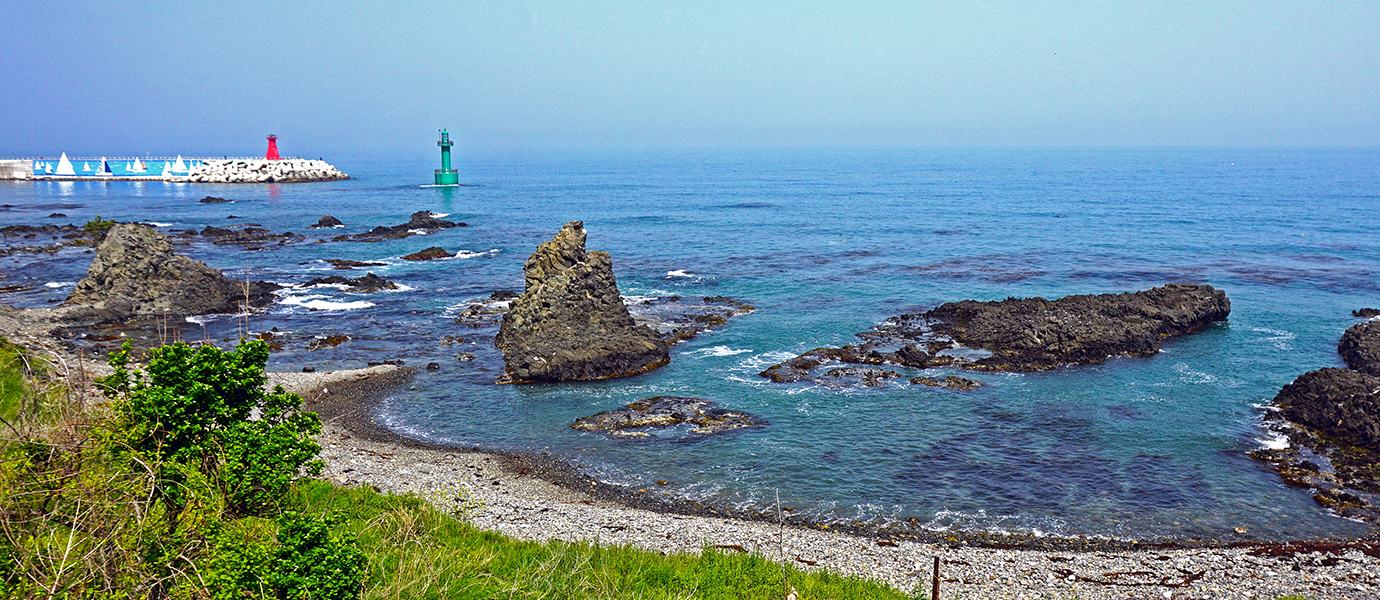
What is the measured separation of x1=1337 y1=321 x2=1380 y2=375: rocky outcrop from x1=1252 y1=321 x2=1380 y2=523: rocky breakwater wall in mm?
211

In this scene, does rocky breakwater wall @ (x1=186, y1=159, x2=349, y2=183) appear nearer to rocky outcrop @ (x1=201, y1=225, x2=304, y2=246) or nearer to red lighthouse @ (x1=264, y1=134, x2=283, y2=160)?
red lighthouse @ (x1=264, y1=134, x2=283, y2=160)

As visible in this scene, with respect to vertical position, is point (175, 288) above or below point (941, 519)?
above

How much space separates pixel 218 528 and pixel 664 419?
19.8 meters

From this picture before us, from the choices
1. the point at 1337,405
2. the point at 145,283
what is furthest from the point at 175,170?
the point at 1337,405

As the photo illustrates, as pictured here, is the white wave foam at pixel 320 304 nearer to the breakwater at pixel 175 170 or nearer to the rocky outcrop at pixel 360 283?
the rocky outcrop at pixel 360 283

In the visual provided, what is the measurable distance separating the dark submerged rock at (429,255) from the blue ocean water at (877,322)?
1721mm

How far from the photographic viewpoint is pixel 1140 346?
43969 mm

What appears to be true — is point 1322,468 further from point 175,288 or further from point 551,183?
point 551,183

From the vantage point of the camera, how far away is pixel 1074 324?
145 feet

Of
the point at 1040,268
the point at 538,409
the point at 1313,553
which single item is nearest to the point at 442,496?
the point at 538,409

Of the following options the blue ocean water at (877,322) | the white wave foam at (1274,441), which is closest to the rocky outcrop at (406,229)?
the blue ocean water at (877,322)

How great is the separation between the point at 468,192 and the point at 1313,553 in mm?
149781

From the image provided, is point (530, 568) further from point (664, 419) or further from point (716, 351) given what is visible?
point (716, 351)

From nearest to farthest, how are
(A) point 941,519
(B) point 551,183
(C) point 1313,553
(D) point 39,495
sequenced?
1. (D) point 39,495
2. (C) point 1313,553
3. (A) point 941,519
4. (B) point 551,183
